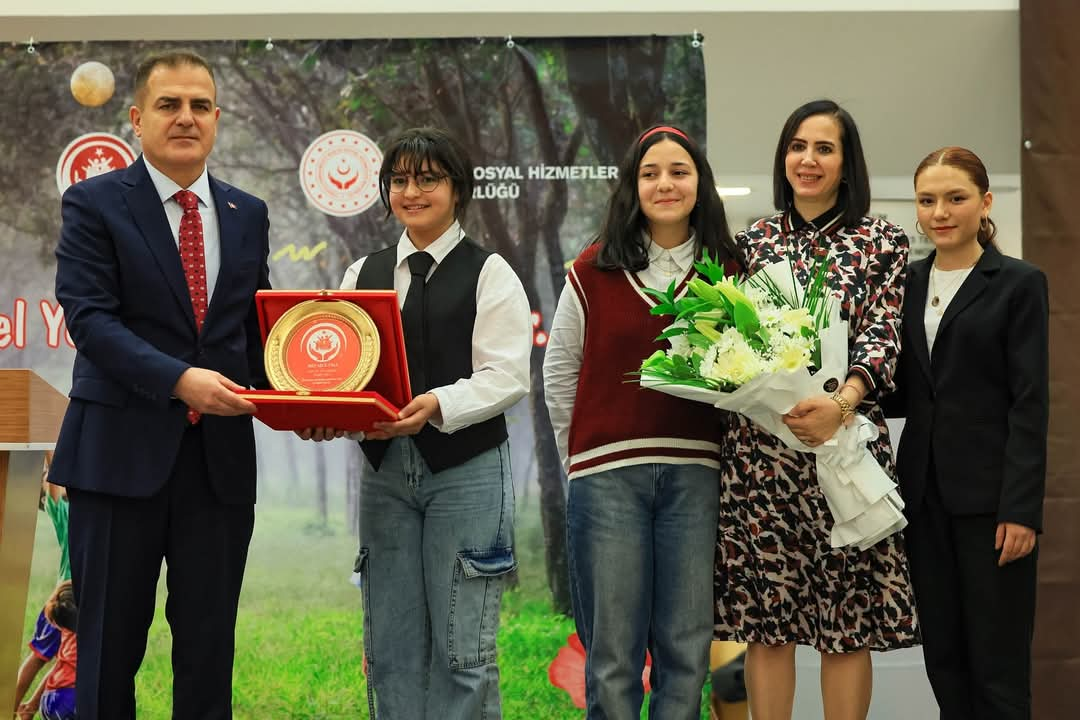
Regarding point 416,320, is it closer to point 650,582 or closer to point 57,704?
point 650,582

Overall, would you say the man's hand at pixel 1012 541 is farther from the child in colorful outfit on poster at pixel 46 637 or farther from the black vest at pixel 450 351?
the child in colorful outfit on poster at pixel 46 637

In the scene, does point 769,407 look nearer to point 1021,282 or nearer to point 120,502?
point 1021,282

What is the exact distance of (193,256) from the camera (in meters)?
2.48

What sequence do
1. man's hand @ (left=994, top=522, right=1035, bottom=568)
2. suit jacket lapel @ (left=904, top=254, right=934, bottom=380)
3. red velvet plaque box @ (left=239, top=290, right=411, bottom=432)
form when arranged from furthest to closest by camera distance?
1. suit jacket lapel @ (left=904, top=254, right=934, bottom=380)
2. man's hand @ (left=994, top=522, right=1035, bottom=568)
3. red velvet plaque box @ (left=239, top=290, right=411, bottom=432)

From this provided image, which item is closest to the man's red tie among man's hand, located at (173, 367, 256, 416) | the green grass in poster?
man's hand, located at (173, 367, 256, 416)

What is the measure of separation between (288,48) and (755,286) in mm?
2258

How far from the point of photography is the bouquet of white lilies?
2.36 metres

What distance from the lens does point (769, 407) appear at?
95.2 inches

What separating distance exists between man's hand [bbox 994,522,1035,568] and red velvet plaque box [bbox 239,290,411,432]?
1.43 meters

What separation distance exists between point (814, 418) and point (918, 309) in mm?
586

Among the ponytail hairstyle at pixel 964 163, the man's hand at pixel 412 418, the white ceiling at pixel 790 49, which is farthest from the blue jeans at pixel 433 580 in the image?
the white ceiling at pixel 790 49

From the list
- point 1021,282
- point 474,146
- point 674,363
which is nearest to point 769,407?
point 674,363

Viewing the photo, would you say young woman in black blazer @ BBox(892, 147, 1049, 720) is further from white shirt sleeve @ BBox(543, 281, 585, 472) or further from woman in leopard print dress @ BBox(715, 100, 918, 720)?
white shirt sleeve @ BBox(543, 281, 585, 472)

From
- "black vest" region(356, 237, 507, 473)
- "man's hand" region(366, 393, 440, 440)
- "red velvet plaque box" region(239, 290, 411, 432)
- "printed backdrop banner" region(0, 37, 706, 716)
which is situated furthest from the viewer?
"printed backdrop banner" region(0, 37, 706, 716)
